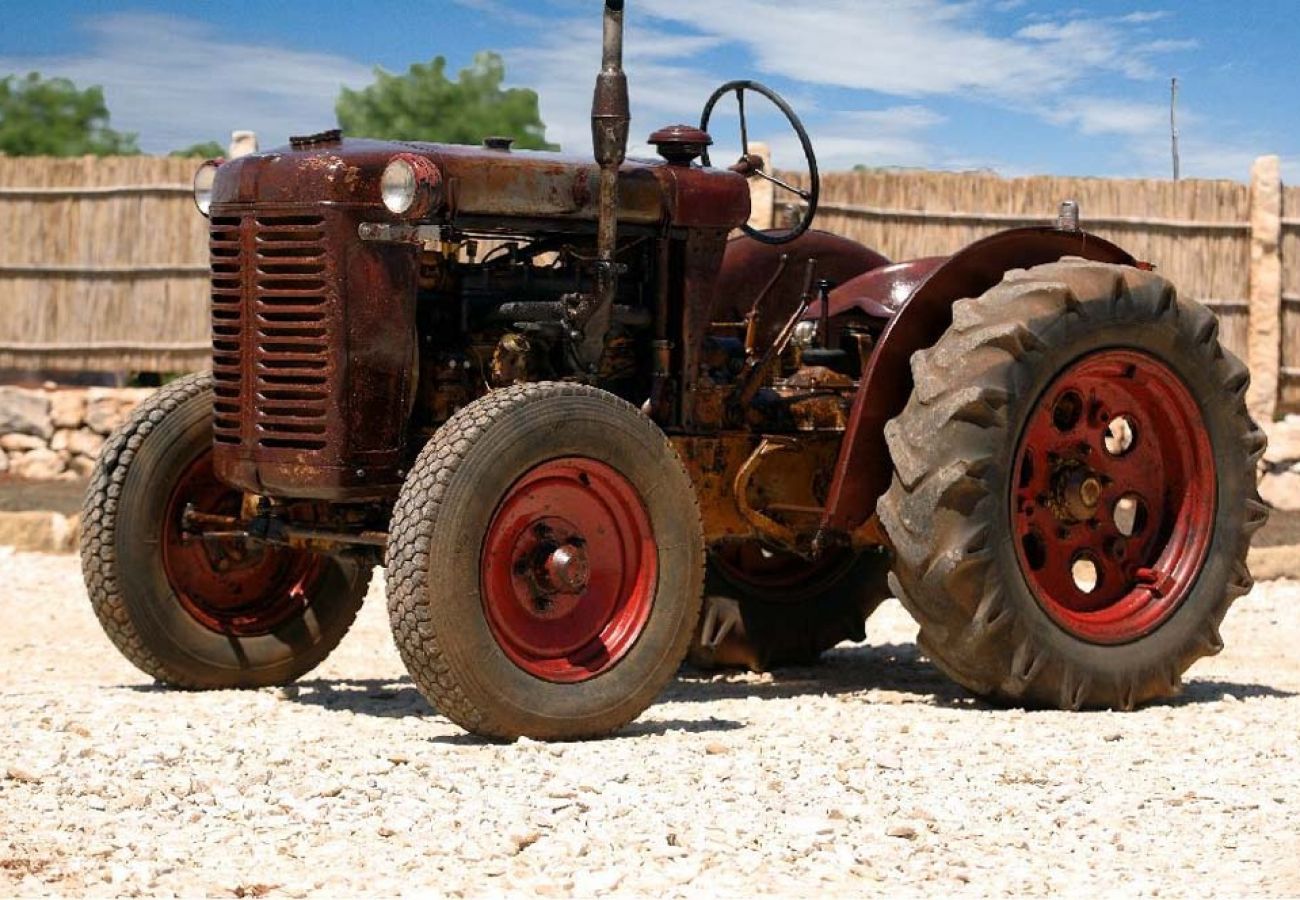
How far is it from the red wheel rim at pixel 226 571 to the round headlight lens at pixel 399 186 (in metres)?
1.49

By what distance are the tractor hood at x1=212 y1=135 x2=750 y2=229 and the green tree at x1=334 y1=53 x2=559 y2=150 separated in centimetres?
3437

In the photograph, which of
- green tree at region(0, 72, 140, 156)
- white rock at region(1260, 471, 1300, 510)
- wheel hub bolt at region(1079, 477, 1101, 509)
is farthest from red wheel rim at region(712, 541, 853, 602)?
green tree at region(0, 72, 140, 156)

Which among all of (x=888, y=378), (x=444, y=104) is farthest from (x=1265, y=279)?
(x=444, y=104)

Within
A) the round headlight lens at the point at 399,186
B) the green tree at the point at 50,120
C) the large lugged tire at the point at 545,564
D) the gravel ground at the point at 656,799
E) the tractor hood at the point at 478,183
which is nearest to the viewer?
the gravel ground at the point at 656,799

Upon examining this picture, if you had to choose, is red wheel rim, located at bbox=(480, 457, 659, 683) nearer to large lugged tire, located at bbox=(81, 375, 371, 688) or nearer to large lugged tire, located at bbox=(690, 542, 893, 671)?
large lugged tire, located at bbox=(81, 375, 371, 688)

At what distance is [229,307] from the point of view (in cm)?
682

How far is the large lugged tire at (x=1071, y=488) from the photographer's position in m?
6.78

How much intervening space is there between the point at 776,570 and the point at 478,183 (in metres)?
2.61

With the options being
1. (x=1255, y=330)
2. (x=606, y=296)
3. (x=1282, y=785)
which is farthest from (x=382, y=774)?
(x=1255, y=330)

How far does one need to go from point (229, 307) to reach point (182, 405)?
66 centimetres

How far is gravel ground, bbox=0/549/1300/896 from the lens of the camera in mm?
4617

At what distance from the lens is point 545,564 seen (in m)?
6.32

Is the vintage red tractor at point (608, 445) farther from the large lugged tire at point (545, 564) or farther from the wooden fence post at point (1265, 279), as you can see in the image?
the wooden fence post at point (1265, 279)

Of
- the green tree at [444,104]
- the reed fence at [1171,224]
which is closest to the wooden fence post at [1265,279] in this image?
the reed fence at [1171,224]
